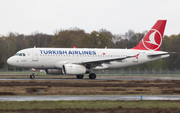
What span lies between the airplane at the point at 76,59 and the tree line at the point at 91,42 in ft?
64.3

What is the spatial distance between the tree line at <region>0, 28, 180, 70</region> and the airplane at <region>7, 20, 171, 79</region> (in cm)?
1961

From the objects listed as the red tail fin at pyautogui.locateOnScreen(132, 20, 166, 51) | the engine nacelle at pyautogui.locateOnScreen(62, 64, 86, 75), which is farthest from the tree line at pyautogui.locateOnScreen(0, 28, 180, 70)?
the engine nacelle at pyautogui.locateOnScreen(62, 64, 86, 75)

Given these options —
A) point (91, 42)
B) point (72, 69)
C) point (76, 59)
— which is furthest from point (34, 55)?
point (91, 42)

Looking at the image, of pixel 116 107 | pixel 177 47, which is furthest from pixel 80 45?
pixel 116 107

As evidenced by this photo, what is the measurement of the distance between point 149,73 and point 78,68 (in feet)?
82.5

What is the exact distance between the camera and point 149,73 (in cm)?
6078

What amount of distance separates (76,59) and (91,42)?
45.7m

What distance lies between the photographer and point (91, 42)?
3440 inches

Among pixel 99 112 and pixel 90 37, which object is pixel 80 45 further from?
pixel 99 112

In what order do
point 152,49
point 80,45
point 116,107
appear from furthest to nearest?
point 80,45
point 152,49
point 116,107

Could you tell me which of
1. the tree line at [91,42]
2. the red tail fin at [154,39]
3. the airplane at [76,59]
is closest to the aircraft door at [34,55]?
the airplane at [76,59]

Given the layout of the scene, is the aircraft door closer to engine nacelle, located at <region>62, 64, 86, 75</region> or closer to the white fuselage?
the white fuselage

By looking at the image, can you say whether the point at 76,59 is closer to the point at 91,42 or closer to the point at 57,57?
the point at 57,57

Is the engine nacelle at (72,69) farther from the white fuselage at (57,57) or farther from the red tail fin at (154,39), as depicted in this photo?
the red tail fin at (154,39)
